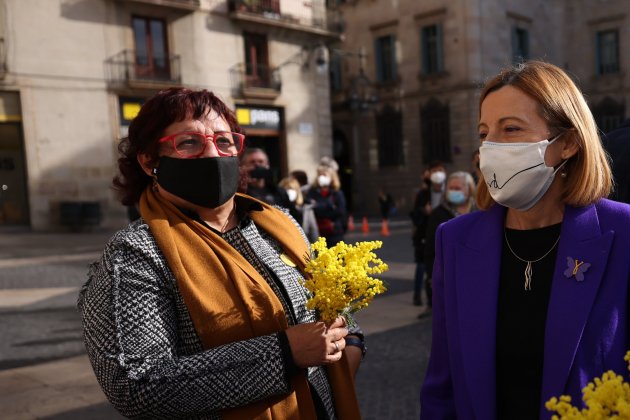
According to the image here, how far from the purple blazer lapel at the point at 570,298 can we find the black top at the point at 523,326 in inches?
2.4

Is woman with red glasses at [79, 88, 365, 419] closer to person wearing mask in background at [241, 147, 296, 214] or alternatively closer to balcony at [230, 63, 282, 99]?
person wearing mask in background at [241, 147, 296, 214]

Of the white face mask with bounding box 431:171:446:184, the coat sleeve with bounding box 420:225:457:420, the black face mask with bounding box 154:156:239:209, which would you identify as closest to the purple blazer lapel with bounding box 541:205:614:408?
the coat sleeve with bounding box 420:225:457:420

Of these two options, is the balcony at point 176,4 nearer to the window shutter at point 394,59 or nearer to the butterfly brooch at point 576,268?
the window shutter at point 394,59

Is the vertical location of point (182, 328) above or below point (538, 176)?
below

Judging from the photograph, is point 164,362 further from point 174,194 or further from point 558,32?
point 558,32

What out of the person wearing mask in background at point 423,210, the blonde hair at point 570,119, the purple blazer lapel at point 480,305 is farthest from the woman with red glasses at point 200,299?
the person wearing mask in background at point 423,210

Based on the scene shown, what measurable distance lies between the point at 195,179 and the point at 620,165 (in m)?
1.68

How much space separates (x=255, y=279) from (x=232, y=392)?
0.36m

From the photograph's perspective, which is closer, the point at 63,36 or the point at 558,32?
the point at 63,36

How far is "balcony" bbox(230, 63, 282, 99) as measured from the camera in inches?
817

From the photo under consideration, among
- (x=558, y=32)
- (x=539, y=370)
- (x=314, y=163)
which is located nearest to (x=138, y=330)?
(x=539, y=370)

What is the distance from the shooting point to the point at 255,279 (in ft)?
6.27

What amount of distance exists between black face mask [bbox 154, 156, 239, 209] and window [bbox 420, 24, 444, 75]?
2498 centimetres

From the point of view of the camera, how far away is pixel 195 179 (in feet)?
6.54
